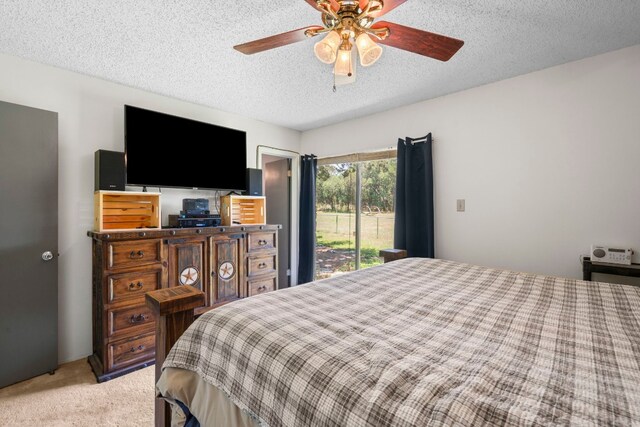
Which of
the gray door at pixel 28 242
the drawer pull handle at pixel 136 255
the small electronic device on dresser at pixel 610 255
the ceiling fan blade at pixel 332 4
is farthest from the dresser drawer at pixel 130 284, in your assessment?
the small electronic device on dresser at pixel 610 255

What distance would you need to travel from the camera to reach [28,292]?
2.00 meters

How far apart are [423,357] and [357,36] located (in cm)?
142

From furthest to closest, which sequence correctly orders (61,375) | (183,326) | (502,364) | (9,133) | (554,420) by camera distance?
(61,375), (9,133), (183,326), (502,364), (554,420)

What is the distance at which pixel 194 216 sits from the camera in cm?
272

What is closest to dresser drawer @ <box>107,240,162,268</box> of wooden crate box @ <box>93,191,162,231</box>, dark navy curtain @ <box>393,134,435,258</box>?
wooden crate box @ <box>93,191,162,231</box>

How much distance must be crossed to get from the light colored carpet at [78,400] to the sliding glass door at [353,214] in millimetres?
2544

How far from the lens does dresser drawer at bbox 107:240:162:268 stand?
2.05 meters

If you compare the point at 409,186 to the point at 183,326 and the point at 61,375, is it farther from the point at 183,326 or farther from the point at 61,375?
the point at 61,375

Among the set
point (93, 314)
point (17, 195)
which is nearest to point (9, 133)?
point (17, 195)

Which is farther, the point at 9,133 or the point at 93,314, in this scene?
the point at 93,314

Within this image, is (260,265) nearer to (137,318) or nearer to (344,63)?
(137,318)

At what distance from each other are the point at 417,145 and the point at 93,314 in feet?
11.5

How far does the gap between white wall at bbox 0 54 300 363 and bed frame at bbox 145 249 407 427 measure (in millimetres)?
1834

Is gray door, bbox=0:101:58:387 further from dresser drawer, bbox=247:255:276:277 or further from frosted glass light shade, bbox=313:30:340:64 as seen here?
frosted glass light shade, bbox=313:30:340:64
